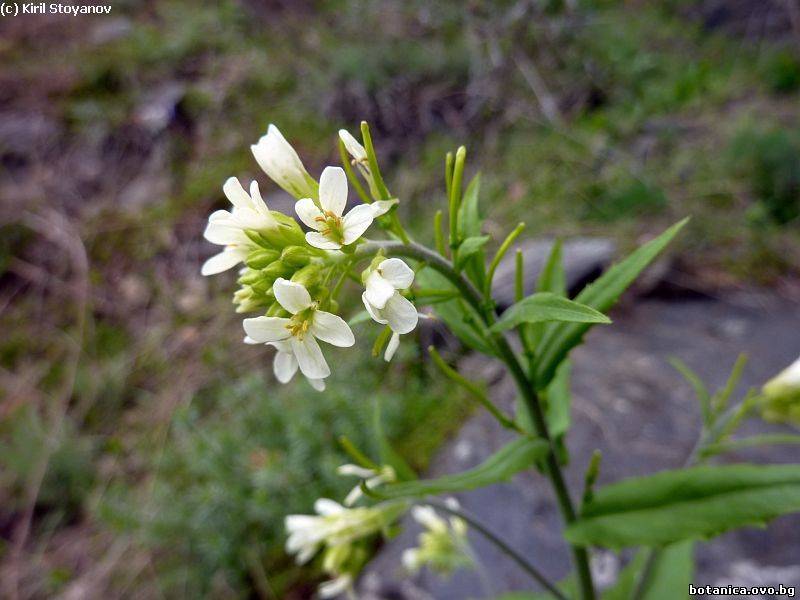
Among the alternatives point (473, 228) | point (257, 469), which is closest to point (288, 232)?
point (473, 228)

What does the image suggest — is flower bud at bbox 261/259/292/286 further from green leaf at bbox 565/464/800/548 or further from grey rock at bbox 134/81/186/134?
grey rock at bbox 134/81/186/134

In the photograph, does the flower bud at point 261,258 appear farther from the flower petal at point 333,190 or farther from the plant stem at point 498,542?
the plant stem at point 498,542

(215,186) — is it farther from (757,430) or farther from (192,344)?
(757,430)

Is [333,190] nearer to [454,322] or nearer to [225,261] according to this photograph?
[225,261]

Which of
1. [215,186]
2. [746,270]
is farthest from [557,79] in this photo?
[215,186]

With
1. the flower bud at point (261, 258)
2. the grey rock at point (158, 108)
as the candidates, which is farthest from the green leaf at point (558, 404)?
the grey rock at point (158, 108)

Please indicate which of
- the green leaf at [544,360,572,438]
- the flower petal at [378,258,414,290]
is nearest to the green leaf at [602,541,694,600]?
the green leaf at [544,360,572,438]
